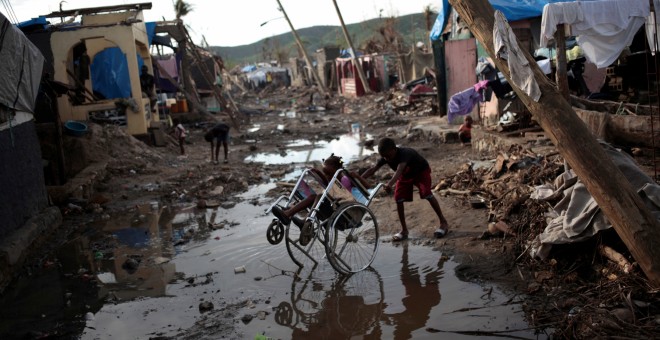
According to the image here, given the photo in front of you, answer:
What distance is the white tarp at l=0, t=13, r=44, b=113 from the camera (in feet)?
25.3

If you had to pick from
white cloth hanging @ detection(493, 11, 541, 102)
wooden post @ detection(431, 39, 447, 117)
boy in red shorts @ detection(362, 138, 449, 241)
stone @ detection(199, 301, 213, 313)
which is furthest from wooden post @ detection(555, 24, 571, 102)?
wooden post @ detection(431, 39, 447, 117)

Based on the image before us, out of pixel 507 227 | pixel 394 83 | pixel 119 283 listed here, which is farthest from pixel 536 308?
pixel 394 83

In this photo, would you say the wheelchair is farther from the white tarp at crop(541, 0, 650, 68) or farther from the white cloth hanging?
the white tarp at crop(541, 0, 650, 68)

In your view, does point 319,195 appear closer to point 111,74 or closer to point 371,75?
point 111,74

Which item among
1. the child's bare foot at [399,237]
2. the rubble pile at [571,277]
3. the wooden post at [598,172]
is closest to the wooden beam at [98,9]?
the child's bare foot at [399,237]

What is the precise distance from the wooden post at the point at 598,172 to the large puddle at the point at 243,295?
1.00m

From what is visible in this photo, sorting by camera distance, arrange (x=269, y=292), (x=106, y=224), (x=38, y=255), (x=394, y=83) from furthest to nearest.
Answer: (x=394, y=83) → (x=106, y=224) → (x=38, y=255) → (x=269, y=292)

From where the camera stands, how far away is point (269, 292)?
577cm

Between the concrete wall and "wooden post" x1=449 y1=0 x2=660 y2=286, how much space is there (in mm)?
5784

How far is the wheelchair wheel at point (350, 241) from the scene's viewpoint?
5.73 metres

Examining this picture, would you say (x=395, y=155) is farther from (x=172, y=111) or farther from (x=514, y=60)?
(x=172, y=111)

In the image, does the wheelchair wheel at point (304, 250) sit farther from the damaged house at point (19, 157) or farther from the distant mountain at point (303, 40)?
the distant mountain at point (303, 40)

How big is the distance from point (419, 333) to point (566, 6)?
586 cm

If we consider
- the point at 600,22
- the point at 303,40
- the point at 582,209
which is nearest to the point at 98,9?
the point at 600,22
